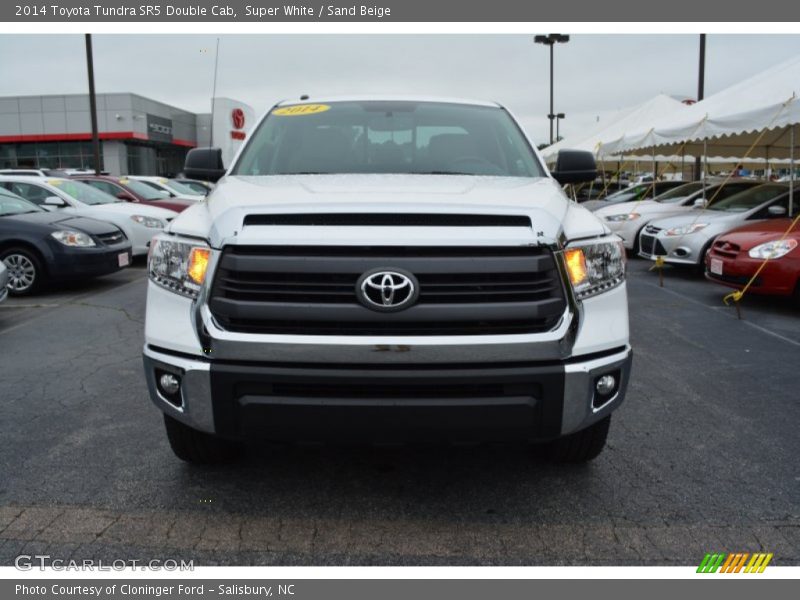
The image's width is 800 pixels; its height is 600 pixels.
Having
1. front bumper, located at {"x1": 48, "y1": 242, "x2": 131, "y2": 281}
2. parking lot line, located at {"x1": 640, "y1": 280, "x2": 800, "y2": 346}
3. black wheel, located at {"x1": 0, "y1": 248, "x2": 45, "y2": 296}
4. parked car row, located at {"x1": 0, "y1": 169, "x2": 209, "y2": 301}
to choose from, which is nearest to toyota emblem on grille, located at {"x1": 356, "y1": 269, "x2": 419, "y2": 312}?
parking lot line, located at {"x1": 640, "y1": 280, "x2": 800, "y2": 346}

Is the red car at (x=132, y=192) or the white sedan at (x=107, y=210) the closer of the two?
the white sedan at (x=107, y=210)

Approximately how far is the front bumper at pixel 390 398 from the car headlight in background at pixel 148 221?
373 inches

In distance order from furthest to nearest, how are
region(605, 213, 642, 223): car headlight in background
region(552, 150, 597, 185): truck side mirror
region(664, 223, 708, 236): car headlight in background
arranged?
region(605, 213, 642, 223): car headlight in background → region(664, 223, 708, 236): car headlight in background → region(552, 150, 597, 185): truck side mirror

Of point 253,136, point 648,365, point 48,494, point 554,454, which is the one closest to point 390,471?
point 554,454

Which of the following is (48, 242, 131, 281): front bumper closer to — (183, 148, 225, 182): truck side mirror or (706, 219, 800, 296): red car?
(183, 148, 225, 182): truck side mirror

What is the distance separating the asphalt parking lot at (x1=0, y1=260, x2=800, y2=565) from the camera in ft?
9.10

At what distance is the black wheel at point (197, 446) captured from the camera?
10.6 ft

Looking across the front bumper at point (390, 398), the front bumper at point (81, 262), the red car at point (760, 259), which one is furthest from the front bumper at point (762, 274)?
the front bumper at point (81, 262)

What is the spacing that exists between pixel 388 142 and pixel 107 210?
28.6 ft

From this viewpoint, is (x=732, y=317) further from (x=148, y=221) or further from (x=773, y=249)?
(x=148, y=221)

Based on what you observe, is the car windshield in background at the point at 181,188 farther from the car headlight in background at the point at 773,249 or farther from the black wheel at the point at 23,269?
the car headlight in background at the point at 773,249

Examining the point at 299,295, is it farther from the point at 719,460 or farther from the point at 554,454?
the point at 719,460

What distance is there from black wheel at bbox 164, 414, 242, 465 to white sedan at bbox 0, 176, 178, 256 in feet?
28.0

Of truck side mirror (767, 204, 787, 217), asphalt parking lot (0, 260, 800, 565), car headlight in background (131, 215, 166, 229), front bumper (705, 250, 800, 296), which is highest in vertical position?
truck side mirror (767, 204, 787, 217)
